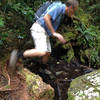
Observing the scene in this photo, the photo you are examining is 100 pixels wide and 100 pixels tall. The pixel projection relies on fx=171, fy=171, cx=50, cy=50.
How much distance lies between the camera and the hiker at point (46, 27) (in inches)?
136

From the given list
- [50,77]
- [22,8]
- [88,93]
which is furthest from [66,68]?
[22,8]

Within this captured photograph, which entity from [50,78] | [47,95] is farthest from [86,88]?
[50,78]

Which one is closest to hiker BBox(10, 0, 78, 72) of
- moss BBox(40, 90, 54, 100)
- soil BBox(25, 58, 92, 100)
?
moss BBox(40, 90, 54, 100)

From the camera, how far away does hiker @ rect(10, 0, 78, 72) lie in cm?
345

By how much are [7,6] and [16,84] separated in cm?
238

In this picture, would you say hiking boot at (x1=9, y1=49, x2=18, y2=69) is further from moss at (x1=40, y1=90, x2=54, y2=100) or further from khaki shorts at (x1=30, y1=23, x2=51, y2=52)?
moss at (x1=40, y1=90, x2=54, y2=100)

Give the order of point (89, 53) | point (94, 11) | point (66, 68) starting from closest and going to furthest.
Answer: point (66, 68) < point (89, 53) < point (94, 11)

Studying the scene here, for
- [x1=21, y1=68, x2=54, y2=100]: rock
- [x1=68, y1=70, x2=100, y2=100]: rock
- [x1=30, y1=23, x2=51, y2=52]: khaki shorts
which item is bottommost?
Answer: [x1=68, y1=70, x2=100, y2=100]: rock

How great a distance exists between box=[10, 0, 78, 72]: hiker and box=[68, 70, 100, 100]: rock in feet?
3.67

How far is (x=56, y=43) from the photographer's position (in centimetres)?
557

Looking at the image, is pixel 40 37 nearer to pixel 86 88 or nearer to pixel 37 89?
pixel 37 89

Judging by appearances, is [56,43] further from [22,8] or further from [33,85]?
[33,85]

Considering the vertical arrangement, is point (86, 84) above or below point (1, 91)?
below

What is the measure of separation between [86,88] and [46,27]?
1646 millimetres
